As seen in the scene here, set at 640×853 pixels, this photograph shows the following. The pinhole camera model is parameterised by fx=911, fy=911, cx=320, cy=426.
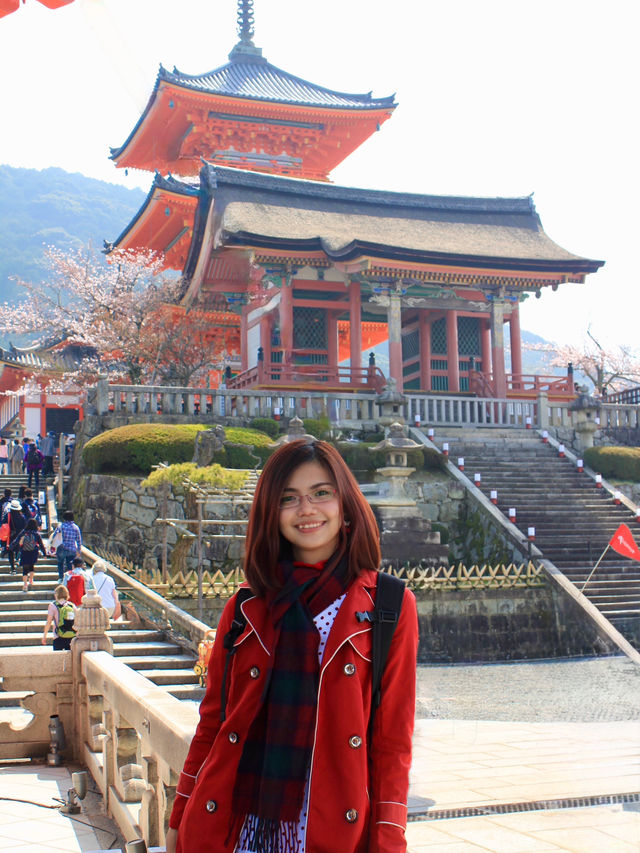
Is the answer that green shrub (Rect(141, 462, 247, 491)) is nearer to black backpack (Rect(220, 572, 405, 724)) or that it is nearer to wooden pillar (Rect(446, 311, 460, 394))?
wooden pillar (Rect(446, 311, 460, 394))

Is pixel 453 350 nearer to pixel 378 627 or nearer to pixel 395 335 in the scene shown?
pixel 395 335

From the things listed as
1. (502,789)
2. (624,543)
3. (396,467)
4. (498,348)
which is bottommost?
(502,789)

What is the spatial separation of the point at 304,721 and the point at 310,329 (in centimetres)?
2499

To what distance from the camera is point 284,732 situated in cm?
279

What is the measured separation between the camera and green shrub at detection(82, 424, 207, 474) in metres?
18.8

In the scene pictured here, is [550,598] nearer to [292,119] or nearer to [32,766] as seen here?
[32,766]

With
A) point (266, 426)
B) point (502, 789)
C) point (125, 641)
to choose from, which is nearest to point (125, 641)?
point (125, 641)

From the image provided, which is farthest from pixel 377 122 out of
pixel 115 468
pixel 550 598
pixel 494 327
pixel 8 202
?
pixel 8 202

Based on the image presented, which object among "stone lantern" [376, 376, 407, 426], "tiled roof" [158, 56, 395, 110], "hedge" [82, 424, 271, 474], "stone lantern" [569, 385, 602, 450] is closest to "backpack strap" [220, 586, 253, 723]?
"hedge" [82, 424, 271, 474]

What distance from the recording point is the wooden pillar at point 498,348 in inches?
1011

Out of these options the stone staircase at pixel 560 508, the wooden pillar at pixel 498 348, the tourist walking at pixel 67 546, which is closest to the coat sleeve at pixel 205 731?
the tourist walking at pixel 67 546

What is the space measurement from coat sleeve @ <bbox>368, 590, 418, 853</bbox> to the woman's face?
35 cm

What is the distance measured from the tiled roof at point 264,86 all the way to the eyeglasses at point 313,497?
30966 millimetres

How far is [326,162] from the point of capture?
121 feet
